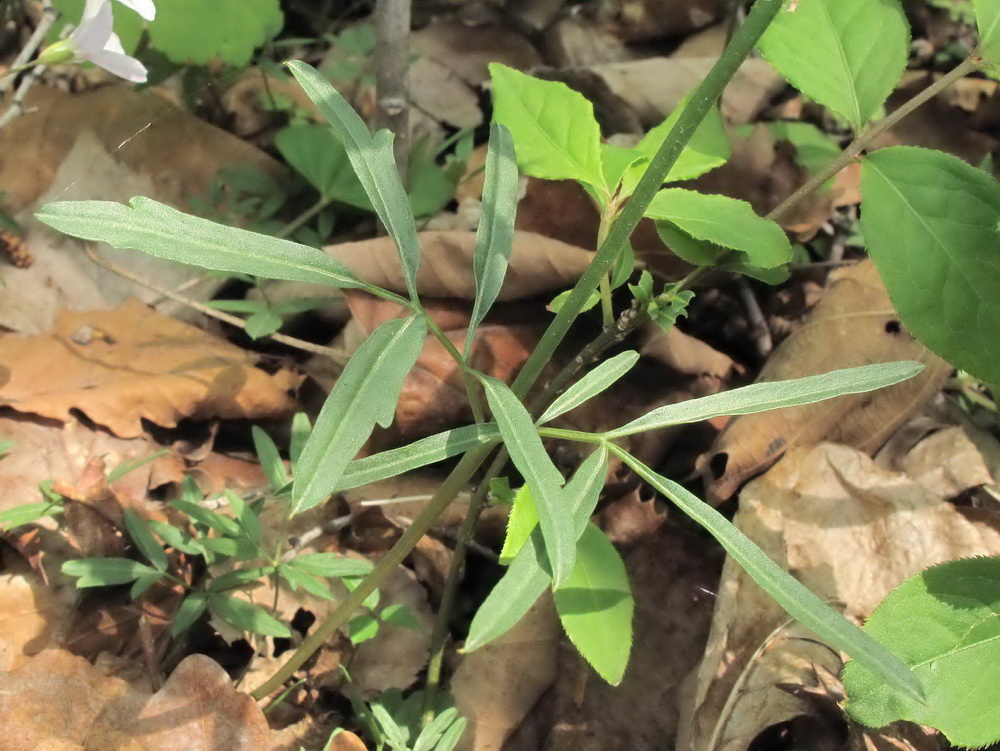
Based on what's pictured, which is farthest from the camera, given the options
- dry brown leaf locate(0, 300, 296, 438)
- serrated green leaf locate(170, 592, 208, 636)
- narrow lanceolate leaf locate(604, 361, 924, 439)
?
dry brown leaf locate(0, 300, 296, 438)

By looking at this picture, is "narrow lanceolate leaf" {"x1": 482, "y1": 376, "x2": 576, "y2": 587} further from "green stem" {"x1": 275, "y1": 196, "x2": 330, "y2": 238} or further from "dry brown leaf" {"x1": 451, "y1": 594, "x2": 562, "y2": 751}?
"green stem" {"x1": 275, "y1": 196, "x2": 330, "y2": 238}

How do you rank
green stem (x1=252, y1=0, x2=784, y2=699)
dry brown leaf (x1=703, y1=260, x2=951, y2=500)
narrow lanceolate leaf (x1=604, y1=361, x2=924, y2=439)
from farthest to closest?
dry brown leaf (x1=703, y1=260, x2=951, y2=500) → narrow lanceolate leaf (x1=604, y1=361, x2=924, y2=439) → green stem (x1=252, y1=0, x2=784, y2=699)

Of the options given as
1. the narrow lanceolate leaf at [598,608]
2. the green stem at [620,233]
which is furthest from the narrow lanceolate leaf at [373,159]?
the narrow lanceolate leaf at [598,608]

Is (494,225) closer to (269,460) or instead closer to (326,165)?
(269,460)

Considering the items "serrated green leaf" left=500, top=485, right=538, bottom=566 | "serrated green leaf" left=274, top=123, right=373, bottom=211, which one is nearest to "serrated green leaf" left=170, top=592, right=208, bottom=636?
"serrated green leaf" left=500, top=485, right=538, bottom=566

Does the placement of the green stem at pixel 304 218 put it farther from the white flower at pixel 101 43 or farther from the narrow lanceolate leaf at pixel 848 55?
the narrow lanceolate leaf at pixel 848 55

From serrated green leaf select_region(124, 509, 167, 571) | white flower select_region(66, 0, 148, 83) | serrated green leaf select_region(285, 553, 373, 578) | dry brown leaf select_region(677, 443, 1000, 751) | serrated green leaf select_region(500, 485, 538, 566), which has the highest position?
white flower select_region(66, 0, 148, 83)

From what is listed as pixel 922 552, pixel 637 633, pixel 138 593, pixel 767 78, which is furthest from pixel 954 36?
pixel 138 593
